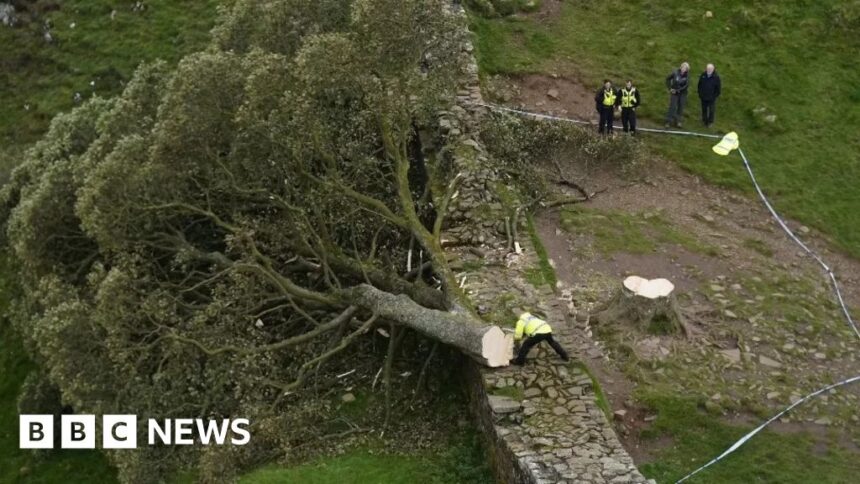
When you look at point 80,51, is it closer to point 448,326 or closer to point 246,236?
point 246,236

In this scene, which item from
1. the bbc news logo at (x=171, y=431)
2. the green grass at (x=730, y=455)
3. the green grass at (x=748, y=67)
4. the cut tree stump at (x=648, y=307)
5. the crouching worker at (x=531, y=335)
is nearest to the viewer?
the green grass at (x=730, y=455)

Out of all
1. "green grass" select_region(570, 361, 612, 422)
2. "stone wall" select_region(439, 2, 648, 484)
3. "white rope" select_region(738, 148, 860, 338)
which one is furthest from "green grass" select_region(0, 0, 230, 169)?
"green grass" select_region(570, 361, 612, 422)

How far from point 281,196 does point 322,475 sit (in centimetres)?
646

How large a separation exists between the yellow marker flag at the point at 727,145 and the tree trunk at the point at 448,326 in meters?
11.4

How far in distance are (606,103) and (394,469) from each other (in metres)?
12.8

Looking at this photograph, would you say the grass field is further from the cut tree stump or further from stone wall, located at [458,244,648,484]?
the cut tree stump

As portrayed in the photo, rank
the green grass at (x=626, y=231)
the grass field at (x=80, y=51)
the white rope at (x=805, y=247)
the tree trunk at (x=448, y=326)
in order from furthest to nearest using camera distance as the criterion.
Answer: the grass field at (x=80, y=51) < the green grass at (x=626, y=231) < the white rope at (x=805, y=247) < the tree trunk at (x=448, y=326)

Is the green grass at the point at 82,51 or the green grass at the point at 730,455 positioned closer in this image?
the green grass at the point at 730,455

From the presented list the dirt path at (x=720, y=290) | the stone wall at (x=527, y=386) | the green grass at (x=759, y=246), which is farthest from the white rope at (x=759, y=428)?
the green grass at (x=759, y=246)

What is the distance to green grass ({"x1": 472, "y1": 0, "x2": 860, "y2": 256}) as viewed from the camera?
2461 cm

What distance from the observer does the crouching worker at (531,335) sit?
16.8 metres

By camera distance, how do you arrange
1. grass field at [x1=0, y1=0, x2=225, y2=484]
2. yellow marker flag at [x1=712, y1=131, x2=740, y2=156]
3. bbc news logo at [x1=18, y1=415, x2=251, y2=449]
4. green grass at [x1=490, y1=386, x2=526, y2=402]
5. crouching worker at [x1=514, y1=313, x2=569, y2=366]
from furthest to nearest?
1. grass field at [x1=0, y1=0, x2=225, y2=484]
2. yellow marker flag at [x1=712, y1=131, x2=740, y2=156]
3. bbc news logo at [x1=18, y1=415, x2=251, y2=449]
4. crouching worker at [x1=514, y1=313, x2=569, y2=366]
5. green grass at [x1=490, y1=386, x2=526, y2=402]

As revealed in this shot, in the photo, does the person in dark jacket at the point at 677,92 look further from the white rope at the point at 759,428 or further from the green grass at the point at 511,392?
the green grass at the point at 511,392

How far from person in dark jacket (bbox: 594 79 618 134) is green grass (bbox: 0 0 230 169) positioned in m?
16.8
